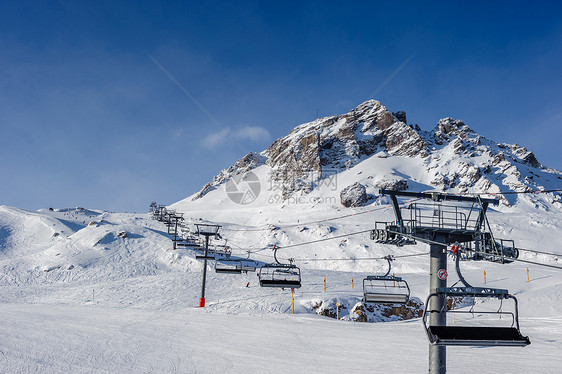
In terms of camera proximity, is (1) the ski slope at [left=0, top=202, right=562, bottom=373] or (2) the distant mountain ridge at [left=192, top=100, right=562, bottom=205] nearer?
(1) the ski slope at [left=0, top=202, right=562, bottom=373]

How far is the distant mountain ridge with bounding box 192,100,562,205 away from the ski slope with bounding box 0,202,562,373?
52401 millimetres

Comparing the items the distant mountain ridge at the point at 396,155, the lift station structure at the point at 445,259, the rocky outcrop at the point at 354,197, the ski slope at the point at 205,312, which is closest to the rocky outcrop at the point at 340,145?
the distant mountain ridge at the point at 396,155

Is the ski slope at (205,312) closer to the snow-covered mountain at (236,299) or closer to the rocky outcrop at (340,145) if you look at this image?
the snow-covered mountain at (236,299)

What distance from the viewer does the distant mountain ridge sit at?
102650mm

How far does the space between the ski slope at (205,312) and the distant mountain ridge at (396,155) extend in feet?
172

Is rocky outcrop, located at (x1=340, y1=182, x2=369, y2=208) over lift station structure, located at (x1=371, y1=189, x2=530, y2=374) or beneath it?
over

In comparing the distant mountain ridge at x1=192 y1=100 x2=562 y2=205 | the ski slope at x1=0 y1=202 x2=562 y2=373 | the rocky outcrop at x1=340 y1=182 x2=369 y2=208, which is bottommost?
the ski slope at x1=0 y1=202 x2=562 y2=373

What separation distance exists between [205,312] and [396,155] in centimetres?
12257

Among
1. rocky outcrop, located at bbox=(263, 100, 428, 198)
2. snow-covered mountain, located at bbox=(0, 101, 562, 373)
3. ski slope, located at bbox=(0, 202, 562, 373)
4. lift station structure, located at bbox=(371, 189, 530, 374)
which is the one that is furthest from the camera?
rocky outcrop, located at bbox=(263, 100, 428, 198)

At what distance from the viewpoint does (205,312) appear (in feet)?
75.5

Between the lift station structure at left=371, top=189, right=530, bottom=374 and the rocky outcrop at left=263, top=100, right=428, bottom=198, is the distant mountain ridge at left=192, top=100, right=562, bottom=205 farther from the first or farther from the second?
the lift station structure at left=371, top=189, right=530, bottom=374

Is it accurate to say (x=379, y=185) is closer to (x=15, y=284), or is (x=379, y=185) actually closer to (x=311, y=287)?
(x=311, y=287)

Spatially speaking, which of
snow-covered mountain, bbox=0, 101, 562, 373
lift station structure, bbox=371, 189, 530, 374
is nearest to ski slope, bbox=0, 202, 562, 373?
snow-covered mountain, bbox=0, 101, 562, 373

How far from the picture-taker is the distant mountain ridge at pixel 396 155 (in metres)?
103
